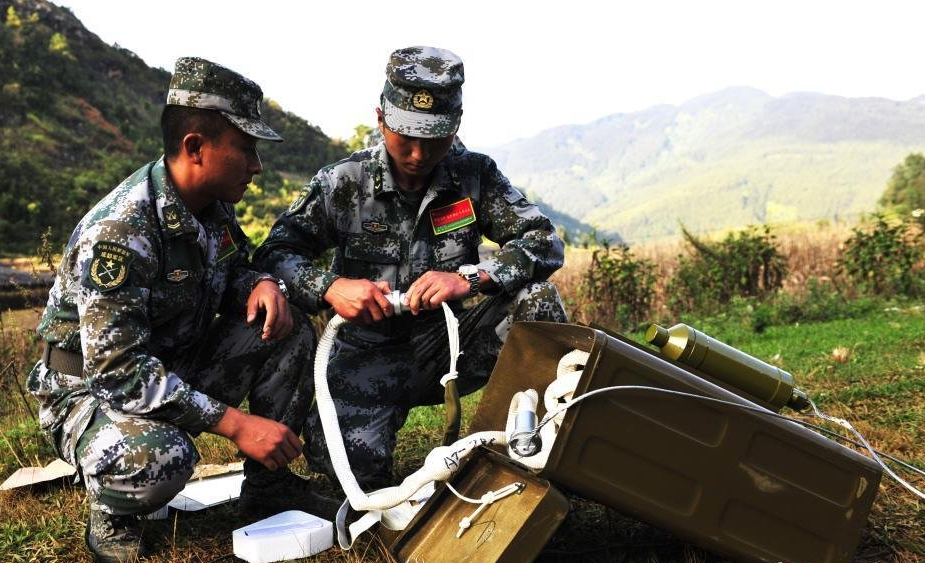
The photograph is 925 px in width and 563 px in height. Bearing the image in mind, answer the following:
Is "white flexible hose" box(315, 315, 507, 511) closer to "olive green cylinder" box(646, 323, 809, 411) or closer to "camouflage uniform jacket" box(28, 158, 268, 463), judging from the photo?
"camouflage uniform jacket" box(28, 158, 268, 463)

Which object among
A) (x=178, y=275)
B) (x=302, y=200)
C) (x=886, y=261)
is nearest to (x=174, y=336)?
(x=178, y=275)

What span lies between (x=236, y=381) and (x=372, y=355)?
2.14 feet

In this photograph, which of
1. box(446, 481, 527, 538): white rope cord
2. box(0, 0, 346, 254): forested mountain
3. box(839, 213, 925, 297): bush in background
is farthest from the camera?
box(0, 0, 346, 254): forested mountain

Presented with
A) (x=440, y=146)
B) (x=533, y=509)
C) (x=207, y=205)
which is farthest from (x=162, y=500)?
(x=440, y=146)

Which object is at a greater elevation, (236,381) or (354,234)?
(354,234)

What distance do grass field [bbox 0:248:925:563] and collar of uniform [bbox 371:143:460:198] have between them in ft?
4.21

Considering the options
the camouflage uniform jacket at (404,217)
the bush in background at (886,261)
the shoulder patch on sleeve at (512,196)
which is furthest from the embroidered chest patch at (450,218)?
the bush in background at (886,261)

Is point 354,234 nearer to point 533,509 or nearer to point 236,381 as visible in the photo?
point 236,381

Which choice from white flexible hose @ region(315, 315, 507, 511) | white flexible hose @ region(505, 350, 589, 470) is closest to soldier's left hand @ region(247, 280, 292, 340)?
white flexible hose @ region(315, 315, 507, 511)

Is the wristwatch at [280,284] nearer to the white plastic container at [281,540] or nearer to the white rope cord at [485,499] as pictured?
the white plastic container at [281,540]

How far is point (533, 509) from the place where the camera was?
195cm

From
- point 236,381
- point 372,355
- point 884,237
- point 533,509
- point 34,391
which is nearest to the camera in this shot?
point 533,509

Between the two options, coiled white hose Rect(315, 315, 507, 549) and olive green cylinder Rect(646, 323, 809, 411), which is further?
olive green cylinder Rect(646, 323, 809, 411)

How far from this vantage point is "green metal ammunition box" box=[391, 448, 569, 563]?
1.95 metres
